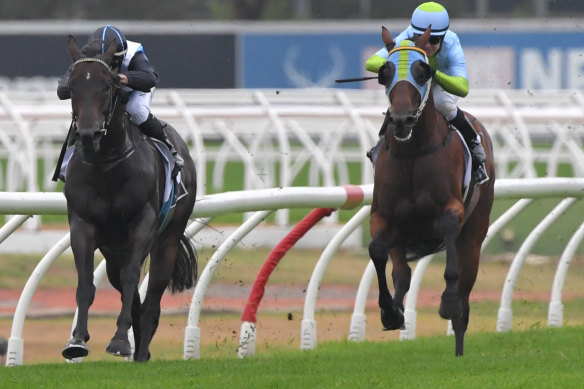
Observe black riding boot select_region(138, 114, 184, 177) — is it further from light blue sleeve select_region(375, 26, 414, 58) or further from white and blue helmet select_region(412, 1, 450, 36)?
A: white and blue helmet select_region(412, 1, 450, 36)

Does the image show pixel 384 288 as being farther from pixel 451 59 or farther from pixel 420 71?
pixel 451 59

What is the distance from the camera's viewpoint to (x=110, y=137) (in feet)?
19.8

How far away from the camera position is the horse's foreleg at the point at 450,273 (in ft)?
20.2

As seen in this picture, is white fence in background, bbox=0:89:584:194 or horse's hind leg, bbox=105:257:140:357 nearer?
horse's hind leg, bbox=105:257:140:357

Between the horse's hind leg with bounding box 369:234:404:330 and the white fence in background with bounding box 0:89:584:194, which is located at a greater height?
the horse's hind leg with bounding box 369:234:404:330

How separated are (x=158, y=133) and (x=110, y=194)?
2.05ft

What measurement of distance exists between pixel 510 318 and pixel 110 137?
9.72 feet

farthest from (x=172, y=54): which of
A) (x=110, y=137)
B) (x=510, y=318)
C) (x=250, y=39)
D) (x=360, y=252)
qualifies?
(x=110, y=137)

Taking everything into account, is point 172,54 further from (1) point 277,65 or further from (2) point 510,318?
(2) point 510,318

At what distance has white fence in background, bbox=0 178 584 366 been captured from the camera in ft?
20.7

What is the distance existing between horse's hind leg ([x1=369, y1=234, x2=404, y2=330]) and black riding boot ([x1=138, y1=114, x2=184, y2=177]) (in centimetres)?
98

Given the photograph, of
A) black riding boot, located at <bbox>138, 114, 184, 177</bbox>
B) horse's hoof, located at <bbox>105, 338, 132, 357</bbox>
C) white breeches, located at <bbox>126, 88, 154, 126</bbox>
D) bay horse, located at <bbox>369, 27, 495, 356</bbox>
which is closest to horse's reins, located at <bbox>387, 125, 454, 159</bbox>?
bay horse, located at <bbox>369, 27, 495, 356</bbox>

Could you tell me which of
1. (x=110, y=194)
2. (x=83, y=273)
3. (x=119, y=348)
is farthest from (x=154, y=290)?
(x=119, y=348)

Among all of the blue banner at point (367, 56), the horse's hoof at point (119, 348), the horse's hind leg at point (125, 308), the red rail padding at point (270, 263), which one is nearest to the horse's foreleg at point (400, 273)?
the red rail padding at point (270, 263)
